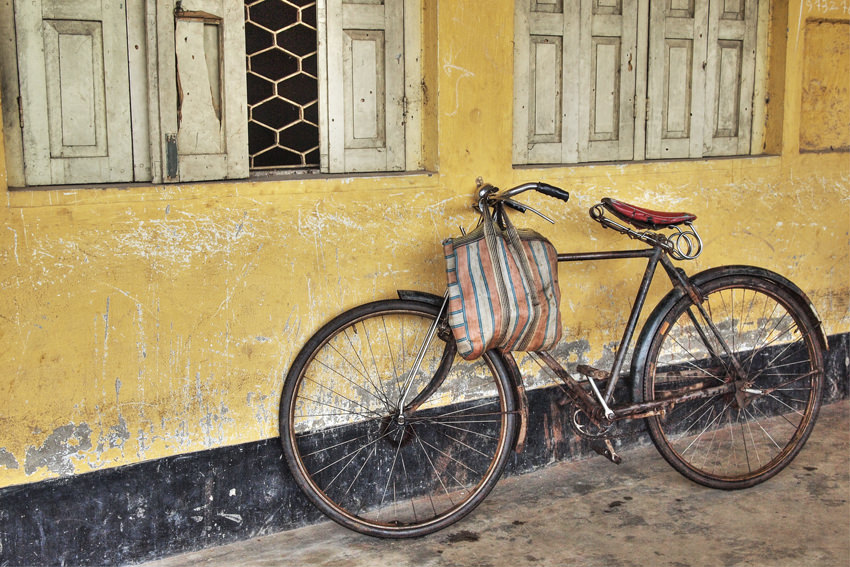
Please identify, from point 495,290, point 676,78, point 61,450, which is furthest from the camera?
point 676,78

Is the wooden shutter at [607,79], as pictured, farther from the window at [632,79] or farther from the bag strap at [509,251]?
the bag strap at [509,251]

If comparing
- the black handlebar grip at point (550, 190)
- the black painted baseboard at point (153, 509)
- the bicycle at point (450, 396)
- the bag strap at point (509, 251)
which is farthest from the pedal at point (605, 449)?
the black painted baseboard at point (153, 509)

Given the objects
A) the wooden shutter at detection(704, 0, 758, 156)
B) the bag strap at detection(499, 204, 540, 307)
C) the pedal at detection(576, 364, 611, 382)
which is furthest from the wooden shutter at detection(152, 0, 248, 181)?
the wooden shutter at detection(704, 0, 758, 156)

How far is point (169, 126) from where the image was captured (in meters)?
3.56

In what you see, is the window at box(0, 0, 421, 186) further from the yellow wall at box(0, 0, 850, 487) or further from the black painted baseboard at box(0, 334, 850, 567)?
the black painted baseboard at box(0, 334, 850, 567)

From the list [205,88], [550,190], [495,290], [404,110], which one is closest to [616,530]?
[495,290]

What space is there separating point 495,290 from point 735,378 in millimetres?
1355

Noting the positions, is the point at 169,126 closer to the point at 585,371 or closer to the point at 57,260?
the point at 57,260

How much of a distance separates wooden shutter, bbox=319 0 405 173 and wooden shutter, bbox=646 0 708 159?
1389 millimetres

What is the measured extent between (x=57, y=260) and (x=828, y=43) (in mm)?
4070

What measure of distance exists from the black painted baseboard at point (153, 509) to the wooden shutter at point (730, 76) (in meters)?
2.79

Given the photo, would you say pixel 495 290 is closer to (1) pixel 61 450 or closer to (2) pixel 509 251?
(2) pixel 509 251

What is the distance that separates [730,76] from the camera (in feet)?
16.0

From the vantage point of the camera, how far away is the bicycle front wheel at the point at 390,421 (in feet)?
12.4
